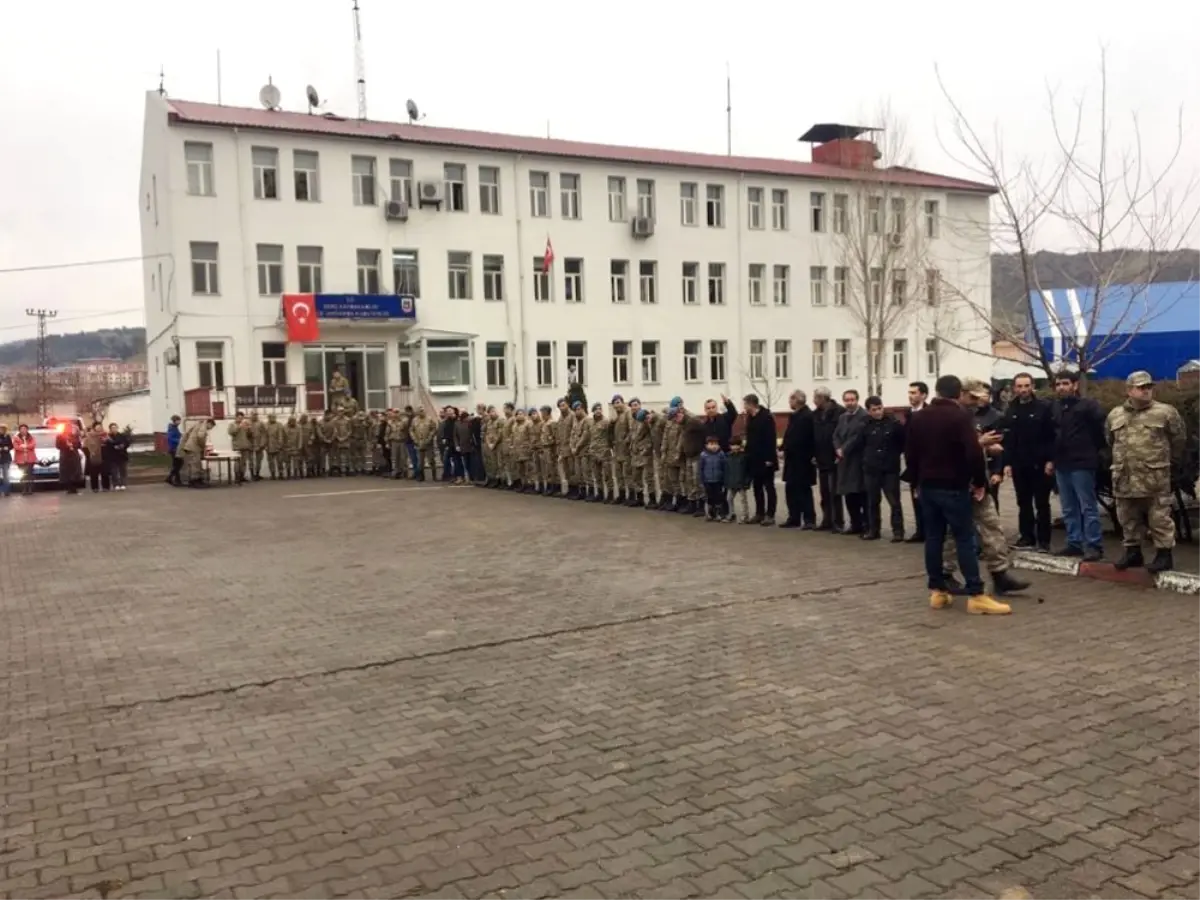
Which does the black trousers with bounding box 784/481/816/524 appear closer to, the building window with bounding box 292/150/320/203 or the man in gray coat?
the man in gray coat

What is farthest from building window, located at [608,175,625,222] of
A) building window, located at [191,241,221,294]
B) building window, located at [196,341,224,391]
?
building window, located at [196,341,224,391]

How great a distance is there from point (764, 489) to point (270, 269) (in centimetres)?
2447

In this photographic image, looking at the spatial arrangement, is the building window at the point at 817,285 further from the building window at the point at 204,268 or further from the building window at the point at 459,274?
the building window at the point at 204,268

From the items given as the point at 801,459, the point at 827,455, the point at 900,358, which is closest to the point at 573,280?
the point at 900,358

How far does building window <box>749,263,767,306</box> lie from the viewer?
4350 centimetres

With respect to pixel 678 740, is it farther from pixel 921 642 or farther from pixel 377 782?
pixel 921 642

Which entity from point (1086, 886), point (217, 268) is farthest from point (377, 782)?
point (217, 268)

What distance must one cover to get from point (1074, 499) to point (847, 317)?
36974mm

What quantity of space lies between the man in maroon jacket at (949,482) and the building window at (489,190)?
3119 cm

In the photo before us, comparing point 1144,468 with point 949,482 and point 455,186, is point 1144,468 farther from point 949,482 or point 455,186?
point 455,186

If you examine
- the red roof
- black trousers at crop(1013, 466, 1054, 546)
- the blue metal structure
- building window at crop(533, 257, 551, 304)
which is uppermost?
the red roof

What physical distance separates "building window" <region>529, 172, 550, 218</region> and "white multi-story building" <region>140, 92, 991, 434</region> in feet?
0.25

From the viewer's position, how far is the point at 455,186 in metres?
36.8

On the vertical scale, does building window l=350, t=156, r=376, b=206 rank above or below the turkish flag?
above
